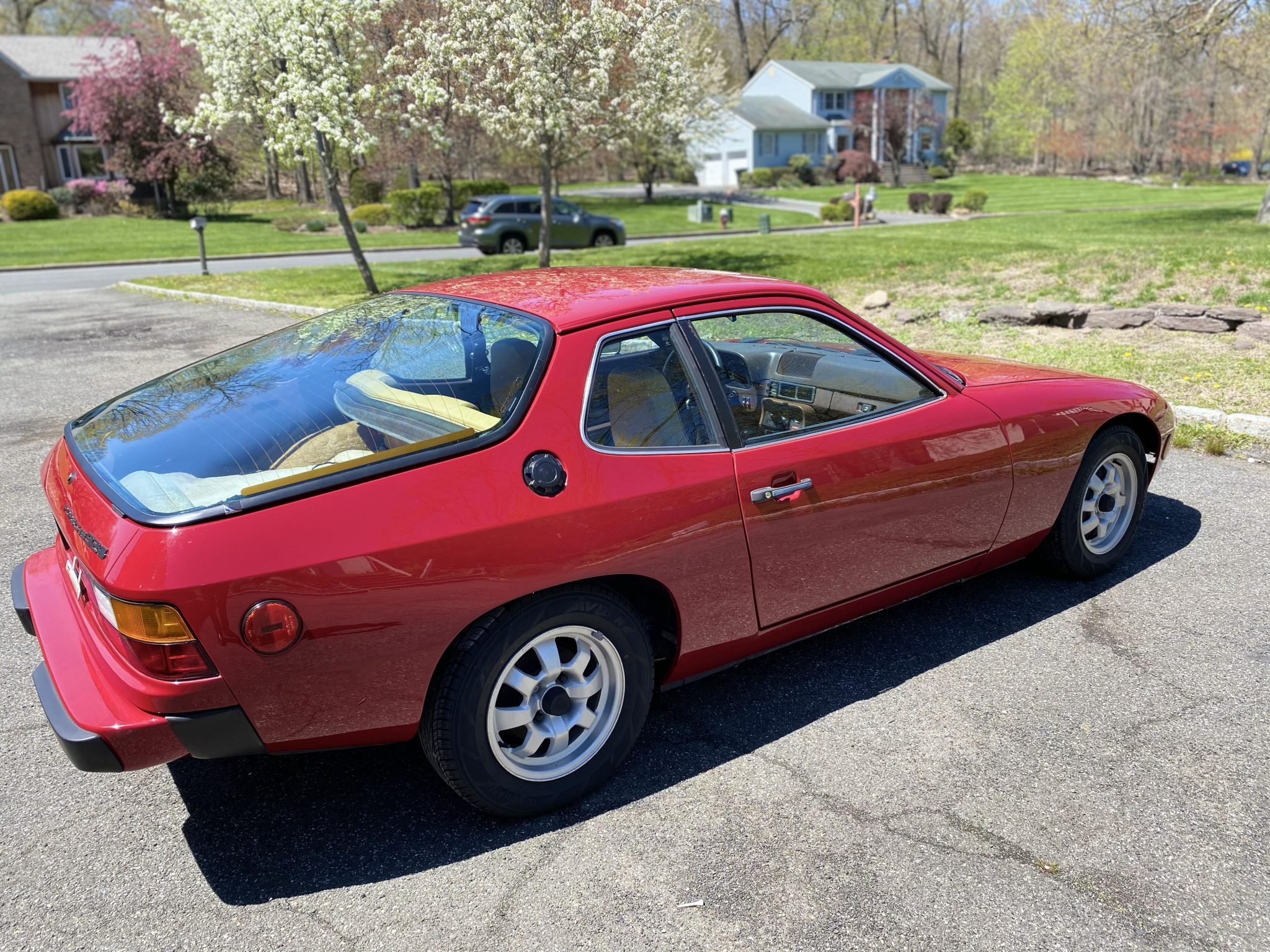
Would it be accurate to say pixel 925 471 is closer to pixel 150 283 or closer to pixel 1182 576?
pixel 1182 576

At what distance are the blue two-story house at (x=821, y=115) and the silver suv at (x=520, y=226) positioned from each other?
36.2m

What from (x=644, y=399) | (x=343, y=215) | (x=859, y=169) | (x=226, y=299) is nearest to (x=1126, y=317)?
(x=644, y=399)

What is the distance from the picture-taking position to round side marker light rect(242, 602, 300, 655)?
2.38 metres

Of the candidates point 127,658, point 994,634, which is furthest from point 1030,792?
point 127,658

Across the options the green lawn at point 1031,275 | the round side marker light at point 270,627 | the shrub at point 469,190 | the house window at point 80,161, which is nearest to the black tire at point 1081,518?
the green lawn at point 1031,275

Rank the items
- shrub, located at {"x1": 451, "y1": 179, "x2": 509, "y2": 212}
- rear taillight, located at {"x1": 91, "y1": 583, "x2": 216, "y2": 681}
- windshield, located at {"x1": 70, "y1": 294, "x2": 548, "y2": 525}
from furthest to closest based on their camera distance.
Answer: shrub, located at {"x1": 451, "y1": 179, "x2": 509, "y2": 212} → windshield, located at {"x1": 70, "y1": 294, "x2": 548, "y2": 525} → rear taillight, located at {"x1": 91, "y1": 583, "x2": 216, "y2": 681}

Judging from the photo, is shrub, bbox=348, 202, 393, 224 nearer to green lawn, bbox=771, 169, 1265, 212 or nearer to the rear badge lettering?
green lawn, bbox=771, 169, 1265, 212

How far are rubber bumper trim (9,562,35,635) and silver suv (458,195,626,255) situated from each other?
21.6 meters

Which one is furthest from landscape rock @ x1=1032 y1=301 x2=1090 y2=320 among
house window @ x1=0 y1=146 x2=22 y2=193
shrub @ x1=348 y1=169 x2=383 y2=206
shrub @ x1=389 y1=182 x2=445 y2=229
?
house window @ x1=0 y1=146 x2=22 y2=193

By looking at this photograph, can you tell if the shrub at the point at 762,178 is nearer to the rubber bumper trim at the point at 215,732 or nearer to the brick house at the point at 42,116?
the brick house at the point at 42,116

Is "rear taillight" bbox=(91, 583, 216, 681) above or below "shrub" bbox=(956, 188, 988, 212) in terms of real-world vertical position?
below

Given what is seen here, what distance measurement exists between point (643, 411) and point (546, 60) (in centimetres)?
1314

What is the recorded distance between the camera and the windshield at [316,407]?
8.63 feet

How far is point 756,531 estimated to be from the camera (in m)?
3.17
